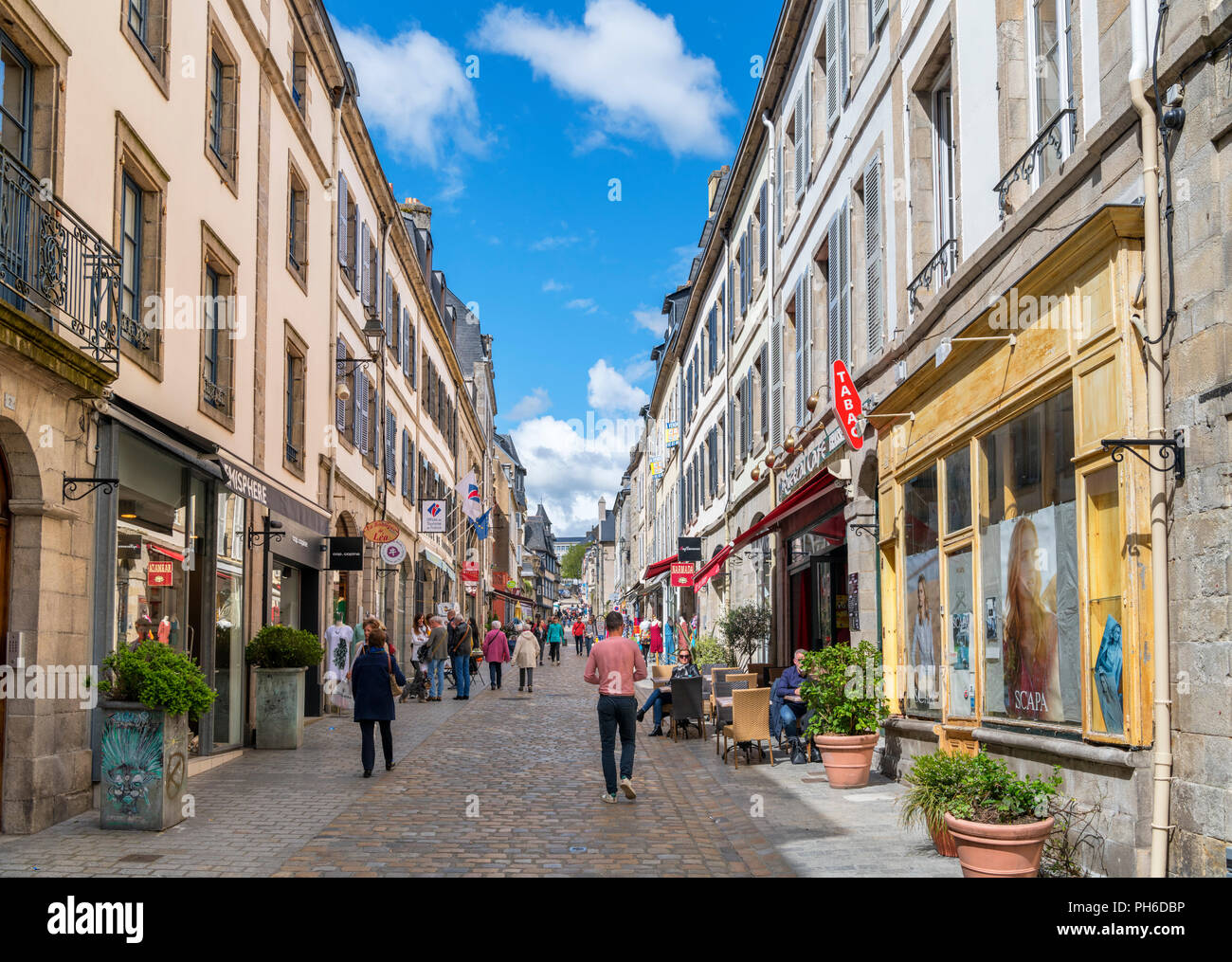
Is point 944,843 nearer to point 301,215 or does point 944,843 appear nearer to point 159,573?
point 159,573

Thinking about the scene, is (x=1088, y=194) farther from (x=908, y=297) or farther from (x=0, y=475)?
(x=0, y=475)

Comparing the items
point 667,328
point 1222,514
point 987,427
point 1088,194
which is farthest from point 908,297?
point 667,328

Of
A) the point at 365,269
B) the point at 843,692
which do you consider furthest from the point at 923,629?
the point at 365,269

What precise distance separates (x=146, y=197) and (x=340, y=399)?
1015 centimetres

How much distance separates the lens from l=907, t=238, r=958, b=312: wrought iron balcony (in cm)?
1138

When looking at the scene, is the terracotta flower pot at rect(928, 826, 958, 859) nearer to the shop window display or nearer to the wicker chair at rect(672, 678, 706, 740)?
the shop window display

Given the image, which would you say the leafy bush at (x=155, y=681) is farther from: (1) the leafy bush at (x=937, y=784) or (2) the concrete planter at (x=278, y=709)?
(1) the leafy bush at (x=937, y=784)

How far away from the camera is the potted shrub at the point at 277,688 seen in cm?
1490

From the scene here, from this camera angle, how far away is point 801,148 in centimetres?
1941

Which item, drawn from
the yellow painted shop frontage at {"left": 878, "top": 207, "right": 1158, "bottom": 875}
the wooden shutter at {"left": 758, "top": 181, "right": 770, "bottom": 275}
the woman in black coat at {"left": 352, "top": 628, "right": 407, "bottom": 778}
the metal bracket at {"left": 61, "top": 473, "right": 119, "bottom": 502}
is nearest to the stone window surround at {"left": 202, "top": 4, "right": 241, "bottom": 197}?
the metal bracket at {"left": 61, "top": 473, "right": 119, "bottom": 502}

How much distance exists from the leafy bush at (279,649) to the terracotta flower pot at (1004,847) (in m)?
10.1
